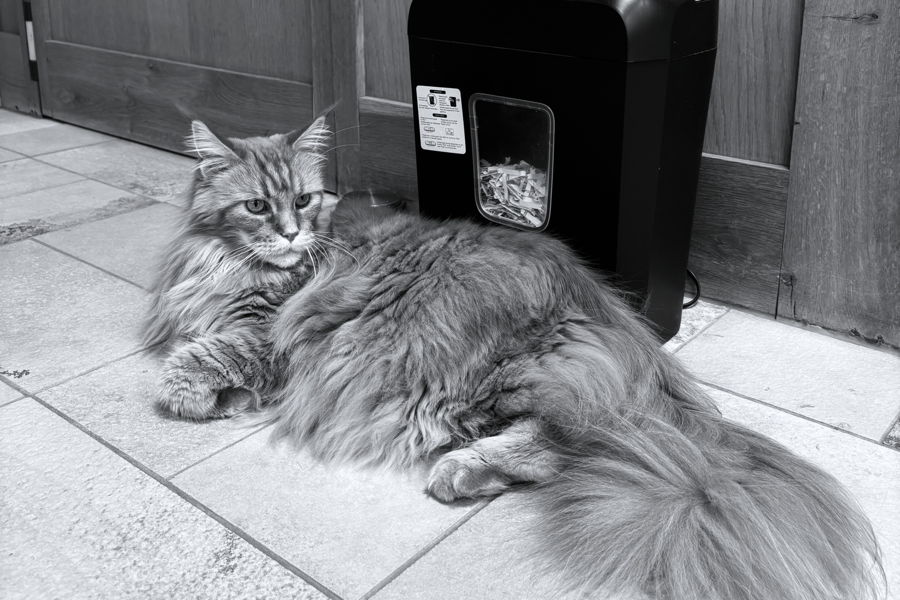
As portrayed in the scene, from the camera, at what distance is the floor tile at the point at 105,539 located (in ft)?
4.82

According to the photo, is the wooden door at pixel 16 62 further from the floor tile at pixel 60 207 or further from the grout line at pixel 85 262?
the grout line at pixel 85 262

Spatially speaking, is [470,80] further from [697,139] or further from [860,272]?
[860,272]

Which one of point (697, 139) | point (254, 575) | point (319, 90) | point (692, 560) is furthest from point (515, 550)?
point (319, 90)

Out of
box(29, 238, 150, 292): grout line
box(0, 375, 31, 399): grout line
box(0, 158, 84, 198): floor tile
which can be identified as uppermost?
box(0, 158, 84, 198): floor tile

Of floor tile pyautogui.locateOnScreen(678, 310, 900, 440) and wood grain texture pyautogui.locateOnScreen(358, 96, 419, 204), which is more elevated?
wood grain texture pyautogui.locateOnScreen(358, 96, 419, 204)

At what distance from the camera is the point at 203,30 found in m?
3.89

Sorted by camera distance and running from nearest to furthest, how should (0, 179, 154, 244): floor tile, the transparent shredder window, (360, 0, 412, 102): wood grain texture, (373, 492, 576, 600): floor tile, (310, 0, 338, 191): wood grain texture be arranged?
(373, 492, 576, 600): floor tile
the transparent shredder window
(360, 0, 412, 102): wood grain texture
(0, 179, 154, 244): floor tile
(310, 0, 338, 191): wood grain texture

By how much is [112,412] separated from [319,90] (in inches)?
72.1

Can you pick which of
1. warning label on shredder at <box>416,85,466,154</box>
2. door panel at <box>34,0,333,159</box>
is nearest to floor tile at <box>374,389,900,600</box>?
warning label on shredder at <box>416,85,466,154</box>

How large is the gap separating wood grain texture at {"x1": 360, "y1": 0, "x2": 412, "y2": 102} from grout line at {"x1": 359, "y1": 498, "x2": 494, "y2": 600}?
1884mm

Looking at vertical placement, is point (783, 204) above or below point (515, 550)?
above

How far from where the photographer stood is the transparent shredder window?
85.1 inches

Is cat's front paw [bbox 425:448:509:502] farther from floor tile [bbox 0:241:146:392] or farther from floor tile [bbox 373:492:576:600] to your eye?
floor tile [bbox 0:241:146:392]

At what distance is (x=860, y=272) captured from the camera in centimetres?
229
